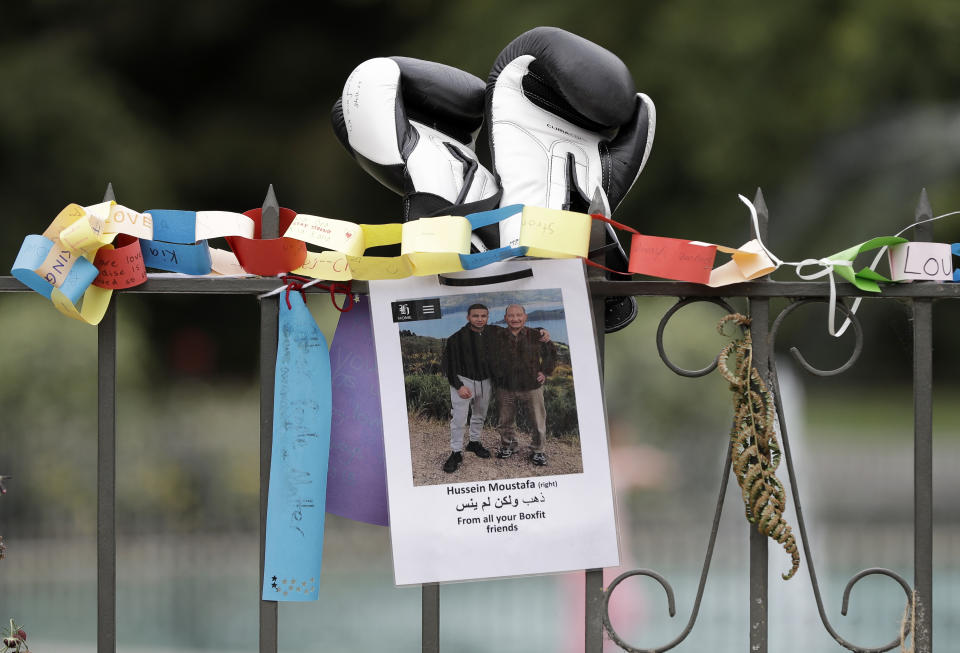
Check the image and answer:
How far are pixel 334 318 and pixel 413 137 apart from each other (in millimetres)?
3728

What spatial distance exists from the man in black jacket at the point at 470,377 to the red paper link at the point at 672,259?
214 mm

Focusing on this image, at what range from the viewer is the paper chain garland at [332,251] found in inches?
51.6

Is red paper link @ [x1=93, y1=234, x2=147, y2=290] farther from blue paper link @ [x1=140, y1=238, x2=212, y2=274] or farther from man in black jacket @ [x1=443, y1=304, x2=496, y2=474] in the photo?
man in black jacket @ [x1=443, y1=304, x2=496, y2=474]

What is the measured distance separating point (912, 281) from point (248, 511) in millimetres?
3840

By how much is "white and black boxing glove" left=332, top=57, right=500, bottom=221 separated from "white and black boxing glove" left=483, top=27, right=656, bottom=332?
0.16 feet

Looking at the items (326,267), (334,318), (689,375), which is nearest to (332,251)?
(326,267)

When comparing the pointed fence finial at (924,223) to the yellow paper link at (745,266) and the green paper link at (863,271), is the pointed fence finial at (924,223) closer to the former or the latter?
the green paper link at (863,271)

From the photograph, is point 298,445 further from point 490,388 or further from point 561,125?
point 561,125

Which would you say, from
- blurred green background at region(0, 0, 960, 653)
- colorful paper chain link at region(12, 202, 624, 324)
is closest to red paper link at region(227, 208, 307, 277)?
colorful paper chain link at region(12, 202, 624, 324)

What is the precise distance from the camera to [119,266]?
1.36 m

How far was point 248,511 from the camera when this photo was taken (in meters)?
4.75

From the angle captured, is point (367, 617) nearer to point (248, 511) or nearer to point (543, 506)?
point (248, 511)

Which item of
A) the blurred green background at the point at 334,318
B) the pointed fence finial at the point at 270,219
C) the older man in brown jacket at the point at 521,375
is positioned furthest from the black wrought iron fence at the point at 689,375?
the blurred green background at the point at 334,318

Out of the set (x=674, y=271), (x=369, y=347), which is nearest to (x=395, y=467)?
(x=369, y=347)
